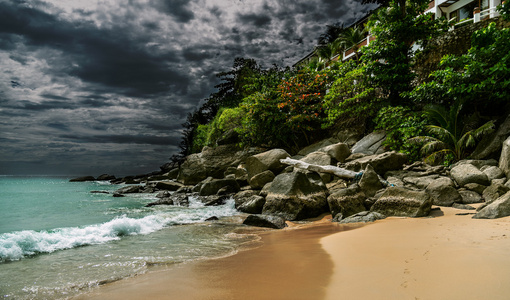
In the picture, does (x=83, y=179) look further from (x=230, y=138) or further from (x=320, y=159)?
(x=320, y=159)

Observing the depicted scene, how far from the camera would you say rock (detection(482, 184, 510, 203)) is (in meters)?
6.11

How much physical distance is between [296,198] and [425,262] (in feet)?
16.4

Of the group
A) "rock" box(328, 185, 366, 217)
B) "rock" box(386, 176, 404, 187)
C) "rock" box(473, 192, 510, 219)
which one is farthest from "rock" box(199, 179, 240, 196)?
"rock" box(473, 192, 510, 219)

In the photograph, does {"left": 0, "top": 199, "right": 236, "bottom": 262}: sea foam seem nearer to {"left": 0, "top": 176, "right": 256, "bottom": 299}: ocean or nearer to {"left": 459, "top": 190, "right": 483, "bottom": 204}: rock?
{"left": 0, "top": 176, "right": 256, "bottom": 299}: ocean

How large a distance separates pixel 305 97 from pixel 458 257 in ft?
48.4

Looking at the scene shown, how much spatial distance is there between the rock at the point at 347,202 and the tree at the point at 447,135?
460 cm

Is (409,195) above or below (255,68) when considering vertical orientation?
below

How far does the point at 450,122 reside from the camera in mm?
10508

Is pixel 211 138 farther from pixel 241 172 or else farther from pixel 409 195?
pixel 409 195

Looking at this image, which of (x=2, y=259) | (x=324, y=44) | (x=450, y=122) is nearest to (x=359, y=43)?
(x=324, y=44)

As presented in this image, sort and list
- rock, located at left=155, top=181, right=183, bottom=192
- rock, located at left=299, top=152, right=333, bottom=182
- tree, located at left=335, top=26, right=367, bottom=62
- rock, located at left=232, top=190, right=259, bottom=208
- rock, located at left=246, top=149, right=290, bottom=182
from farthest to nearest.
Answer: tree, located at left=335, top=26, right=367, bottom=62 → rock, located at left=155, top=181, right=183, bottom=192 → rock, located at left=246, top=149, right=290, bottom=182 → rock, located at left=299, top=152, right=333, bottom=182 → rock, located at left=232, top=190, right=259, bottom=208

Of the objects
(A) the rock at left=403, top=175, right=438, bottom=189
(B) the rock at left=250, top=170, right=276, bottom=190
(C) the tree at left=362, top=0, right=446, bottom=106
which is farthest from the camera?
(C) the tree at left=362, top=0, right=446, bottom=106

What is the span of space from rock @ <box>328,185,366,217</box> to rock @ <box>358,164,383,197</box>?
50cm

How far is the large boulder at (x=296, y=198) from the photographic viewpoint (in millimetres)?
7781
